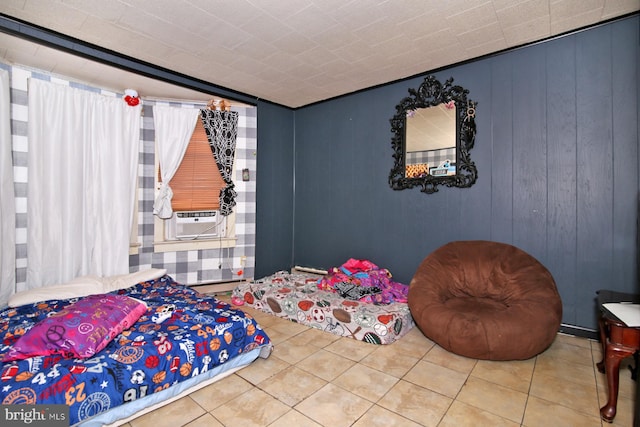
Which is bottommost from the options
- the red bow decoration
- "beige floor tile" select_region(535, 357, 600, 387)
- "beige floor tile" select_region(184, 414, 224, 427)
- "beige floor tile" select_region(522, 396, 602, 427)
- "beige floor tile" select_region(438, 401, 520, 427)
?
"beige floor tile" select_region(184, 414, 224, 427)

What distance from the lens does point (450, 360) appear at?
7.73 feet

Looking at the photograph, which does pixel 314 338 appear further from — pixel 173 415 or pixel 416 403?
pixel 173 415

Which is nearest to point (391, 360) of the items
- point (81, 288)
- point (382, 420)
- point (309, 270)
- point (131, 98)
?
point (382, 420)

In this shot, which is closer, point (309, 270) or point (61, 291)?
point (61, 291)

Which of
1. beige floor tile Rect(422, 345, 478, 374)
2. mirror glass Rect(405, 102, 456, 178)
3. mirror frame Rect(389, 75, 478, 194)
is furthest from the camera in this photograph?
mirror glass Rect(405, 102, 456, 178)

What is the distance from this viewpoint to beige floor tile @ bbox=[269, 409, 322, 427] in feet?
5.45

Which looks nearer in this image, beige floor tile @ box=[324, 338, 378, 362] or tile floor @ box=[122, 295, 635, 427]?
tile floor @ box=[122, 295, 635, 427]

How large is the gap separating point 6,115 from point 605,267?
17.3 ft

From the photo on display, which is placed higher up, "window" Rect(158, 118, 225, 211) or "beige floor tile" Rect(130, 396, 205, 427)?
"window" Rect(158, 118, 225, 211)

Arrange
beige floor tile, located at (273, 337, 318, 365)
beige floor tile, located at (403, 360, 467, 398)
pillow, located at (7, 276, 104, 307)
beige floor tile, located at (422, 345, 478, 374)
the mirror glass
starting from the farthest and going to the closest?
1. the mirror glass
2. pillow, located at (7, 276, 104, 307)
3. beige floor tile, located at (273, 337, 318, 365)
4. beige floor tile, located at (422, 345, 478, 374)
5. beige floor tile, located at (403, 360, 467, 398)

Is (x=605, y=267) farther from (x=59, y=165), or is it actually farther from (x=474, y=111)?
(x=59, y=165)

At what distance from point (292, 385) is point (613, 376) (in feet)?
5.99

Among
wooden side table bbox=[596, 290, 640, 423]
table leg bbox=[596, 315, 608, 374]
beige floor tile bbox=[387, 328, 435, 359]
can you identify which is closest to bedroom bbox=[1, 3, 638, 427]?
table leg bbox=[596, 315, 608, 374]

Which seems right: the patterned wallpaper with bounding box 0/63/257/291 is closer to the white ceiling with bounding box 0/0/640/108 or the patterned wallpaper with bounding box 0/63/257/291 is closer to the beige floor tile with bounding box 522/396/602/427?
the white ceiling with bounding box 0/0/640/108
